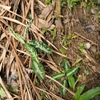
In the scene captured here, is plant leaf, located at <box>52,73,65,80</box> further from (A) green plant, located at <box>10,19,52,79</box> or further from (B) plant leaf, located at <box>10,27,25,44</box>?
(B) plant leaf, located at <box>10,27,25,44</box>

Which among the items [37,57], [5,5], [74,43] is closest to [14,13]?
[5,5]

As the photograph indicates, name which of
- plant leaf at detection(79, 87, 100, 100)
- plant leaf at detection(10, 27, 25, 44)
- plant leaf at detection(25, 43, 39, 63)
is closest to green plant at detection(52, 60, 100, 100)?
plant leaf at detection(79, 87, 100, 100)

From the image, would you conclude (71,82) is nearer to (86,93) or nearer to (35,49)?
(86,93)

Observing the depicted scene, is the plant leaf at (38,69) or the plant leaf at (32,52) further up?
the plant leaf at (32,52)

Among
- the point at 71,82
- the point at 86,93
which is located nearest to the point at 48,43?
the point at 71,82

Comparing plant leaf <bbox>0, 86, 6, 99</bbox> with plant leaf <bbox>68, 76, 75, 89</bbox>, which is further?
plant leaf <bbox>68, 76, 75, 89</bbox>

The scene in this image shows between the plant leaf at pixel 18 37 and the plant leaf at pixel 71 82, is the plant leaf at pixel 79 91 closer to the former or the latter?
the plant leaf at pixel 71 82

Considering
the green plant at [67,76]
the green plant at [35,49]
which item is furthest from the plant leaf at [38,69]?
the green plant at [67,76]
